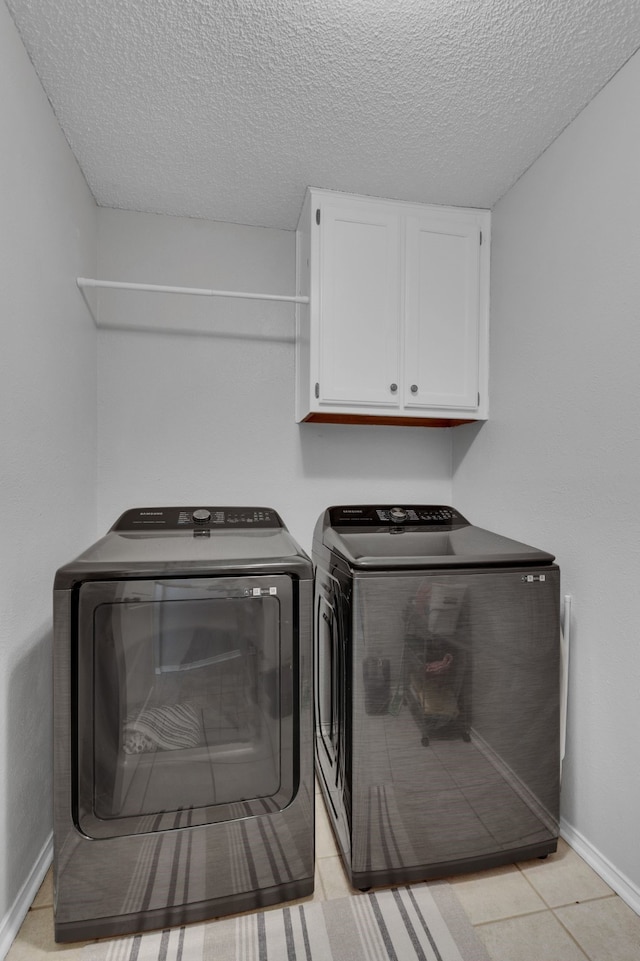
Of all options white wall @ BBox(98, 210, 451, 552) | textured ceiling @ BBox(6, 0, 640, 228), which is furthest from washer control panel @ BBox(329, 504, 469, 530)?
textured ceiling @ BBox(6, 0, 640, 228)

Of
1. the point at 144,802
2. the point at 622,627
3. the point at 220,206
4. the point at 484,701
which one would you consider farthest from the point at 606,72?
the point at 144,802

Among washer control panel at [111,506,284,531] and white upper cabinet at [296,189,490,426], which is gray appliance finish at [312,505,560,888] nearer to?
washer control panel at [111,506,284,531]

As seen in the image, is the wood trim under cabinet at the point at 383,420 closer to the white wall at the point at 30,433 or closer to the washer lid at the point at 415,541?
the washer lid at the point at 415,541

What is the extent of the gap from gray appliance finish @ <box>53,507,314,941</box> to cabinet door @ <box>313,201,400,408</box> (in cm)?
97

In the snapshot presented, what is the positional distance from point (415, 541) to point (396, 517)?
1.28 feet

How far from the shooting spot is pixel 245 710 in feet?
4.71

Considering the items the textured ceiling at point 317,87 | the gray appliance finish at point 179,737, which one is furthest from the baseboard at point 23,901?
the textured ceiling at point 317,87

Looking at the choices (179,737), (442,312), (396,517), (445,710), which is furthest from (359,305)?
(179,737)

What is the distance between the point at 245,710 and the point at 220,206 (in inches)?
84.4

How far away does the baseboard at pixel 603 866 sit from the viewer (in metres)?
1.49

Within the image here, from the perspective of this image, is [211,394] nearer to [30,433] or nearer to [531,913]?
[30,433]

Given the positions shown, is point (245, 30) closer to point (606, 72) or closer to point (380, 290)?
point (380, 290)

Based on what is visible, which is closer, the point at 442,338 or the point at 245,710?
the point at 245,710

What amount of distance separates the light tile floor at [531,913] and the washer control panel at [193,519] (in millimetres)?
1211
